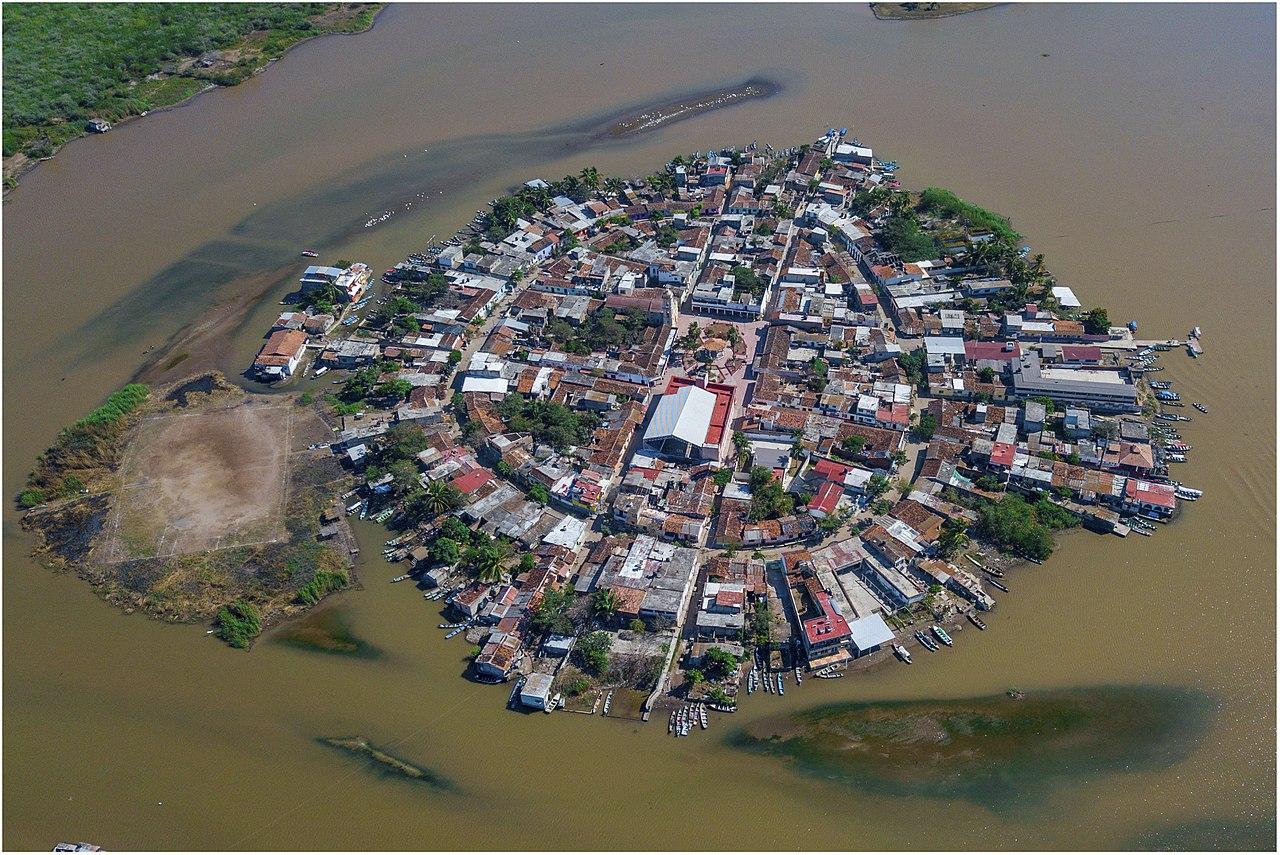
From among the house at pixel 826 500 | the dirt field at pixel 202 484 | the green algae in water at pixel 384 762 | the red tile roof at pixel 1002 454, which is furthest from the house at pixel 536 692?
the red tile roof at pixel 1002 454

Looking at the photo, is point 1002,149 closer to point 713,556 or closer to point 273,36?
point 713,556

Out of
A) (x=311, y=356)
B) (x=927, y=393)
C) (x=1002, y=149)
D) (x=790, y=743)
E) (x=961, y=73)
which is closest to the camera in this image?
(x=790, y=743)

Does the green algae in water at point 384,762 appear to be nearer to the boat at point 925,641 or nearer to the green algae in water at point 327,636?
the green algae in water at point 327,636

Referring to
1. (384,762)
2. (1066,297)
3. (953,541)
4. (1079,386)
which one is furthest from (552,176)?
(384,762)

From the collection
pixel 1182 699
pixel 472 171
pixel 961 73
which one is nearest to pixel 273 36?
pixel 472 171

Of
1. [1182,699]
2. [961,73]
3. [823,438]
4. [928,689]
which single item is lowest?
[928,689]

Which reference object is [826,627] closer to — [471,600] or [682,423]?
[682,423]
